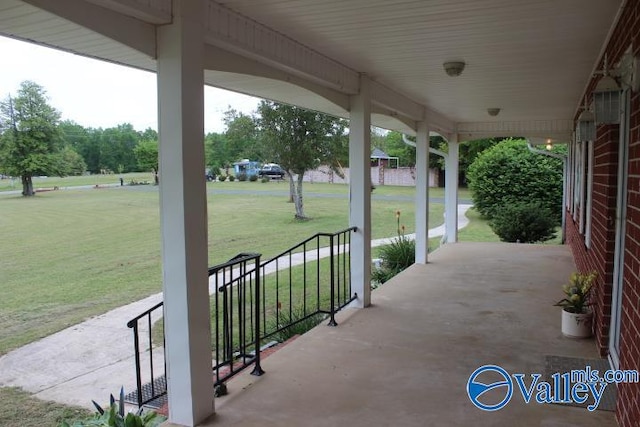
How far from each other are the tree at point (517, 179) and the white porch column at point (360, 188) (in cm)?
1035

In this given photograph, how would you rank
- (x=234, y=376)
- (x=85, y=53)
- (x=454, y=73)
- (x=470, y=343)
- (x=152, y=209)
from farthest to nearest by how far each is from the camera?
1. (x=152, y=209)
2. (x=454, y=73)
3. (x=470, y=343)
4. (x=234, y=376)
5. (x=85, y=53)

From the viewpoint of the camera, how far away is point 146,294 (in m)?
9.09

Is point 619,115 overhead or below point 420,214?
overhead

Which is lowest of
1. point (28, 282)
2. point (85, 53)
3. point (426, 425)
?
point (28, 282)

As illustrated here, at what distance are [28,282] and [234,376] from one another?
9.25 meters

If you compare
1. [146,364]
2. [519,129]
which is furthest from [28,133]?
[519,129]

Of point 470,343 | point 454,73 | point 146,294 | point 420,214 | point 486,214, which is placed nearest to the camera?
point 470,343

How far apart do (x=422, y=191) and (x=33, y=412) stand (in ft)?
18.3

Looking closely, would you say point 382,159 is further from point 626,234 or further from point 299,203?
A: point 626,234

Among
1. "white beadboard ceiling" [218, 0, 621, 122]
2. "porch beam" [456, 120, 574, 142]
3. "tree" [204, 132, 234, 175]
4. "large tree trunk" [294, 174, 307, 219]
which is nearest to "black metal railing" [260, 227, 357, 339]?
"white beadboard ceiling" [218, 0, 621, 122]

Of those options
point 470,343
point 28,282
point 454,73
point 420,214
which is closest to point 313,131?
point 420,214

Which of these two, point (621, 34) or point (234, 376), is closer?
point (621, 34)

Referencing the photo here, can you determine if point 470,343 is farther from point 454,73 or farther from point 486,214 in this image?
point 486,214

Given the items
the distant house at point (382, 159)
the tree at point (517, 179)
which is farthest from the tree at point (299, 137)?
the distant house at point (382, 159)
